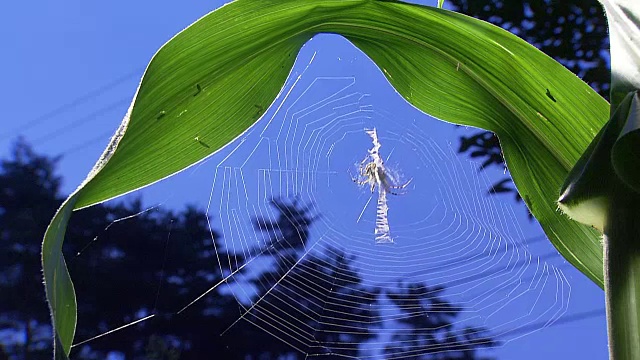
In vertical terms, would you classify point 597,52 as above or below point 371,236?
above

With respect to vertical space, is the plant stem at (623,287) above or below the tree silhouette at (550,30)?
below

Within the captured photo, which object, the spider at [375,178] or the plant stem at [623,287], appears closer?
the plant stem at [623,287]

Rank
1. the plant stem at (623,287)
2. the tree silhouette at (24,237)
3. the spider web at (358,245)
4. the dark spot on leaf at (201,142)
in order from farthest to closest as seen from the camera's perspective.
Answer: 1. the spider web at (358,245)
2. the tree silhouette at (24,237)
3. the dark spot on leaf at (201,142)
4. the plant stem at (623,287)

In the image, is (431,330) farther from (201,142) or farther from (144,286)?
(201,142)

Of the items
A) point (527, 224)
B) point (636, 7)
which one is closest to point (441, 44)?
point (636, 7)

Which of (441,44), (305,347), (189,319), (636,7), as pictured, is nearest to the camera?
(636,7)

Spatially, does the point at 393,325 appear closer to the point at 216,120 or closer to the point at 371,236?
the point at 371,236

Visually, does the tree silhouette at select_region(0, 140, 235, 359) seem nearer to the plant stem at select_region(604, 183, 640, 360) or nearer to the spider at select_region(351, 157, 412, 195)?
the spider at select_region(351, 157, 412, 195)

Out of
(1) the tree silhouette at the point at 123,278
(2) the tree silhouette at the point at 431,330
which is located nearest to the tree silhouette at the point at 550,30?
(2) the tree silhouette at the point at 431,330

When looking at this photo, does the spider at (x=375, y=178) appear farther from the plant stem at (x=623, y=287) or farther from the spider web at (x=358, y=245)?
the plant stem at (x=623, y=287)
